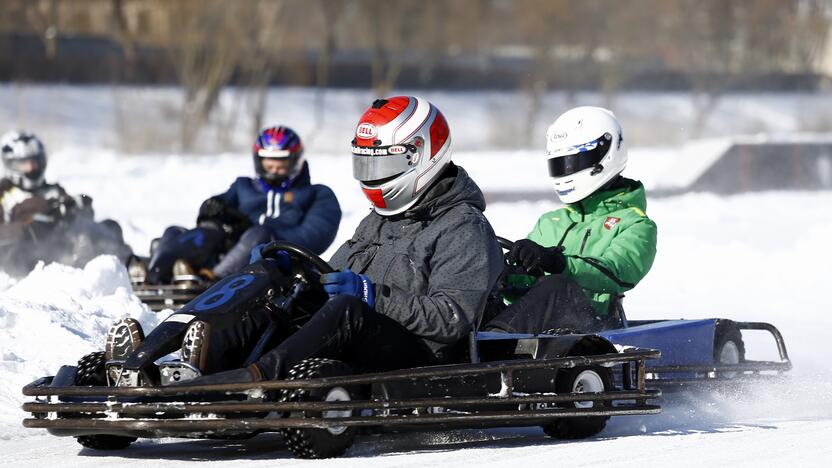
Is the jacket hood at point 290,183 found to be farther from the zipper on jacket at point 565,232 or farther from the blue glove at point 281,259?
the blue glove at point 281,259

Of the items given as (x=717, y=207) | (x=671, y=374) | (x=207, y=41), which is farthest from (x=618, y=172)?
(x=207, y=41)

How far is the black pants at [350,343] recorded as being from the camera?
5055mm

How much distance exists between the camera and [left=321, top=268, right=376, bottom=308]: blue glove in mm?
5219

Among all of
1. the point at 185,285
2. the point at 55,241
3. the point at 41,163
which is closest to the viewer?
the point at 185,285

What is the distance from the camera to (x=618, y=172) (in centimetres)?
722

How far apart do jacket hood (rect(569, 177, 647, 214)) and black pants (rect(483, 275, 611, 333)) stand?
0.78 m

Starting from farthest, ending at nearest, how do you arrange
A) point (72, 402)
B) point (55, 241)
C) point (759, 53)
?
point (759, 53) → point (55, 241) → point (72, 402)

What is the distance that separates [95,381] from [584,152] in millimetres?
2920

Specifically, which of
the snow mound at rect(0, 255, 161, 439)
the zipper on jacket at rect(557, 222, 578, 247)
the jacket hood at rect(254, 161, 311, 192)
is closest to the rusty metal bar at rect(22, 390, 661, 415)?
the snow mound at rect(0, 255, 161, 439)

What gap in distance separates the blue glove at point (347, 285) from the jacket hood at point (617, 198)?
2.21 meters

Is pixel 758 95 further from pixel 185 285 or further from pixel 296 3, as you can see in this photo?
pixel 185 285

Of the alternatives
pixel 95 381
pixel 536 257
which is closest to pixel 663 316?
pixel 536 257

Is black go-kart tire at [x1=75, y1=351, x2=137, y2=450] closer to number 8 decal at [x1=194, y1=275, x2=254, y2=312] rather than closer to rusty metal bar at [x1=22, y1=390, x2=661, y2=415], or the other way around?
rusty metal bar at [x1=22, y1=390, x2=661, y2=415]

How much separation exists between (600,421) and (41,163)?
8029mm
